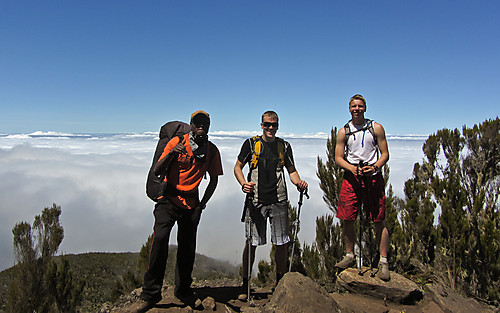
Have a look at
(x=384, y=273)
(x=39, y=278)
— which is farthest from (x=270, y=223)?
(x=39, y=278)

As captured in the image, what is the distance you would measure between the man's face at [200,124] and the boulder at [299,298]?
200 cm

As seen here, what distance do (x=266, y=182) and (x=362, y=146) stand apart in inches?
55.2

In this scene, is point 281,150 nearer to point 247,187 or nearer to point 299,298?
point 247,187

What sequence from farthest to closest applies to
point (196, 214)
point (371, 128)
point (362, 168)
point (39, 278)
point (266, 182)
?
point (39, 278) → point (371, 128) → point (362, 168) → point (266, 182) → point (196, 214)

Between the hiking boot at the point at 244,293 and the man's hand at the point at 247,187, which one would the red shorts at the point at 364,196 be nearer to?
the man's hand at the point at 247,187

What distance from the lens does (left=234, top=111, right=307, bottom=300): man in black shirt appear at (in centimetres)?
389

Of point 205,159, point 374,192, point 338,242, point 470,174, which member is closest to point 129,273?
point 338,242

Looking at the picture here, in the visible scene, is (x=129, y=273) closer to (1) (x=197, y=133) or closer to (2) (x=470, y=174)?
(1) (x=197, y=133)

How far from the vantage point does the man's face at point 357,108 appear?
413cm

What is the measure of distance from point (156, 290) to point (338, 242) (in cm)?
524

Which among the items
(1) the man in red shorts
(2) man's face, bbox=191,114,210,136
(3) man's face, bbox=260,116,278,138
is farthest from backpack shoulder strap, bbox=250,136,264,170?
(1) the man in red shorts

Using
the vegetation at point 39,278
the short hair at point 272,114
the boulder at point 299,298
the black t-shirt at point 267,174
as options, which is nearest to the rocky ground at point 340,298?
the boulder at point 299,298

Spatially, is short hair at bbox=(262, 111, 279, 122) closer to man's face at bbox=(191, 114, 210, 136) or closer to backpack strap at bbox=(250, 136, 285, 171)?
backpack strap at bbox=(250, 136, 285, 171)

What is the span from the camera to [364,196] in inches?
167
